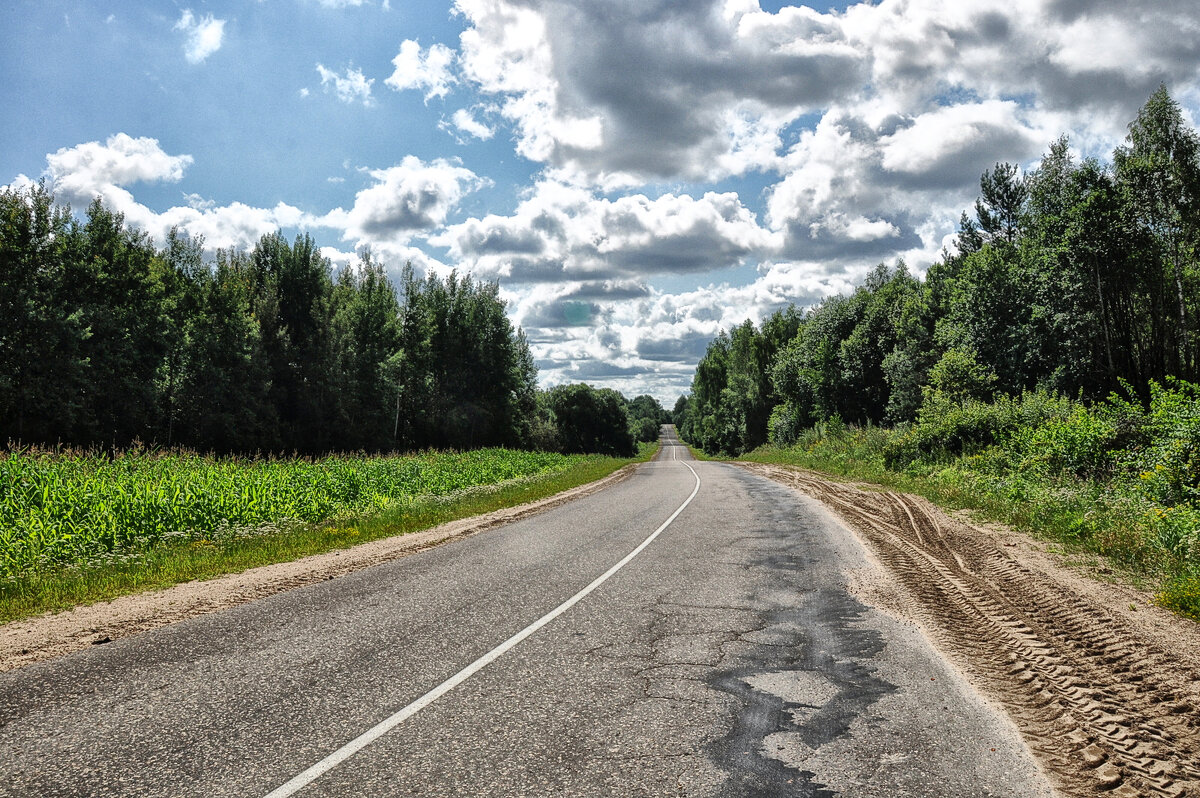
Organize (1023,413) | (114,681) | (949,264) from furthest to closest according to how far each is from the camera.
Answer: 1. (949,264)
2. (1023,413)
3. (114,681)

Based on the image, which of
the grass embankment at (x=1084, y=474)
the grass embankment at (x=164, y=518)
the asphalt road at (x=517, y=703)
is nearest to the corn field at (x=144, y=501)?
the grass embankment at (x=164, y=518)

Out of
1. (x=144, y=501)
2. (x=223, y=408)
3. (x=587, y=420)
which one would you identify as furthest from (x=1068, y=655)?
(x=587, y=420)

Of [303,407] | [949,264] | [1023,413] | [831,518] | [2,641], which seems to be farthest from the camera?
[949,264]

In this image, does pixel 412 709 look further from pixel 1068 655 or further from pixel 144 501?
pixel 144 501

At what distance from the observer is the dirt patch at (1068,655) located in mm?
4242

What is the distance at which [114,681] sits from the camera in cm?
543

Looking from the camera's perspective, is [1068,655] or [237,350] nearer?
[1068,655]

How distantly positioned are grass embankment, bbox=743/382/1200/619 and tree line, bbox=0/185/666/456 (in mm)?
29778

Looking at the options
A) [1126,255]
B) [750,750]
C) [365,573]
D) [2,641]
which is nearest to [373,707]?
[750,750]

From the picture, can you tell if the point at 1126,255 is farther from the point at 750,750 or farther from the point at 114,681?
the point at 114,681

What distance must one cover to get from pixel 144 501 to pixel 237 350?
31114mm

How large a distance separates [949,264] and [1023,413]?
40.3 meters

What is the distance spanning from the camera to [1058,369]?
2966 cm

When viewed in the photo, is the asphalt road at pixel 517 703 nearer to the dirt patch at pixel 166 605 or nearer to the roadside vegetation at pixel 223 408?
the dirt patch at pixel 166 605
